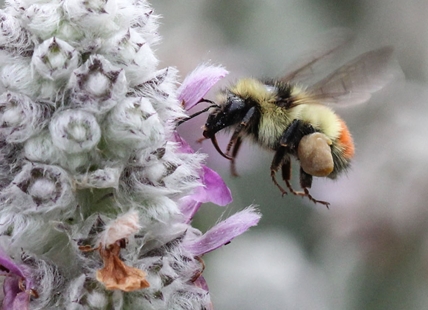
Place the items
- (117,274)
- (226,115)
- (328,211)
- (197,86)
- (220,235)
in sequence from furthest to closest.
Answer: (328,211), (226,115), (197,86), (220,235), (117,274)

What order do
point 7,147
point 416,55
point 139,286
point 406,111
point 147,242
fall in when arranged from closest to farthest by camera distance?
point 139,286, point 7,147, point 147,242, point 406,111, point 416,55

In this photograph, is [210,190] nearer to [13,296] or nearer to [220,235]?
[220,235]

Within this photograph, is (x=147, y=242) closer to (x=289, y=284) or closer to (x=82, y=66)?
(x=82, y=66)

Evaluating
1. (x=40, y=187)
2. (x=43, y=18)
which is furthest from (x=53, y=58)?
(x=40, y=187)

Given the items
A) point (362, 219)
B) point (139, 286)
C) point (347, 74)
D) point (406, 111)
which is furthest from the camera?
point (406, 111)

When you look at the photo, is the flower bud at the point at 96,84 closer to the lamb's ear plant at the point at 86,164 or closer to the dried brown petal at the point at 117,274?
the lamb's ear plant at the point at 86,164

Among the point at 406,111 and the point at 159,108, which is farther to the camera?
the point at 406,111

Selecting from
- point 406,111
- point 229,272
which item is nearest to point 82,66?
point 229,272
